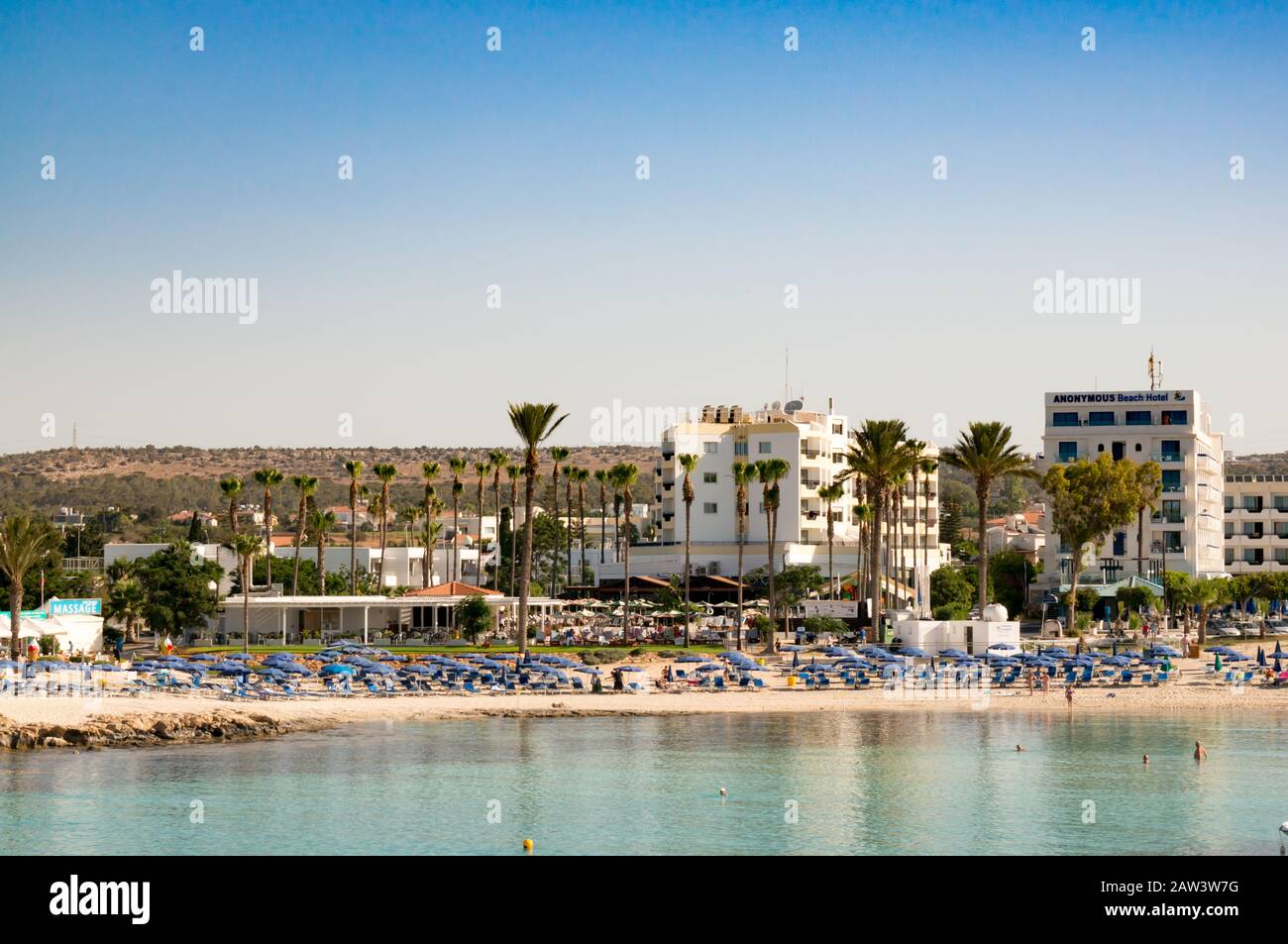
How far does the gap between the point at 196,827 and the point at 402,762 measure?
10807 millimetres

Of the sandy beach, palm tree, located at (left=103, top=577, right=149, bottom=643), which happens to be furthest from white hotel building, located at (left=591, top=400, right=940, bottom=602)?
the sandy beach

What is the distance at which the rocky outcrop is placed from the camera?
48656 mm

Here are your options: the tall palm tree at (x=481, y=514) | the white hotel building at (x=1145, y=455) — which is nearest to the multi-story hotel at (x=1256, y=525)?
the white hotel building at (x=1145, y=455)

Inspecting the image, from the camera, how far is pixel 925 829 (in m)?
36.1

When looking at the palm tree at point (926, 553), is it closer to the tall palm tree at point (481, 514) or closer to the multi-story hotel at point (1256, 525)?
the multi-story hotel at point (1256, 525)

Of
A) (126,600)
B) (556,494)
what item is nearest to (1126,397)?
(556,494)

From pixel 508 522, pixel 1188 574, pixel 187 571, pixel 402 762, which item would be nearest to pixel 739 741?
pixel 402 762

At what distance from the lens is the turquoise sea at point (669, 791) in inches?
1361

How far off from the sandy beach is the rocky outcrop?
0.12ft

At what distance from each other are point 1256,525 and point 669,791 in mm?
96974

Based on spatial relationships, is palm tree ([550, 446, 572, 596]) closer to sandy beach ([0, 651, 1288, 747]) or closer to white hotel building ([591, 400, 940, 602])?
white hotel building ([591, 400, 940, 602])

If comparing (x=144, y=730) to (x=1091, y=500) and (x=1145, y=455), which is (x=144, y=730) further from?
(x=1145, y=455)

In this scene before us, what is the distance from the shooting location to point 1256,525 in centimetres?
12300
